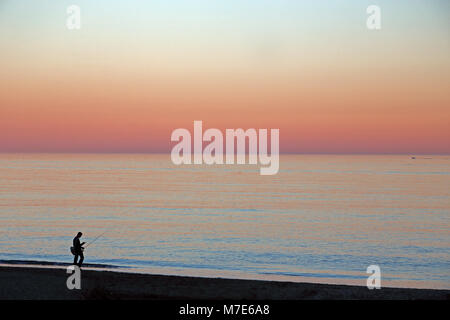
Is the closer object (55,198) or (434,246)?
(434,246)

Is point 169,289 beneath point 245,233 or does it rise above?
beneath

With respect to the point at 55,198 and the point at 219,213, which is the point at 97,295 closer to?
the point at 219,213

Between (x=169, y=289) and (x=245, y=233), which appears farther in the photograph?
(x=245, y=233)

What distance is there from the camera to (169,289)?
71.3ft

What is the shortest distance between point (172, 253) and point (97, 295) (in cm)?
1646

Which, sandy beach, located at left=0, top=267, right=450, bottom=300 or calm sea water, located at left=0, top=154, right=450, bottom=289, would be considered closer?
sandy beach, located at left=0, top=267, right=450, bottom=300

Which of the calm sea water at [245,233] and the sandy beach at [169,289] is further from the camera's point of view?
the calm sea water at [245,233]

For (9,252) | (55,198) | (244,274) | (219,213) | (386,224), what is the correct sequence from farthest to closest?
(55,198)
(219,213)
(386,224)
(9,252)
(244,274)

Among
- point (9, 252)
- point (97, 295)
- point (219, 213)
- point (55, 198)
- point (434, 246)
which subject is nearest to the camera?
point (97, 295)

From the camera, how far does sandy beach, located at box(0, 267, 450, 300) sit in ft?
64.3

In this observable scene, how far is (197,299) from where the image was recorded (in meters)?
19.7

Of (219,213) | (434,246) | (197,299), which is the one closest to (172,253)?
(197,299)

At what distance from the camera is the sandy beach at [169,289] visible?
19594 millimetres

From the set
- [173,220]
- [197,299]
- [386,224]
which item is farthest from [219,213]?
[197,299]
